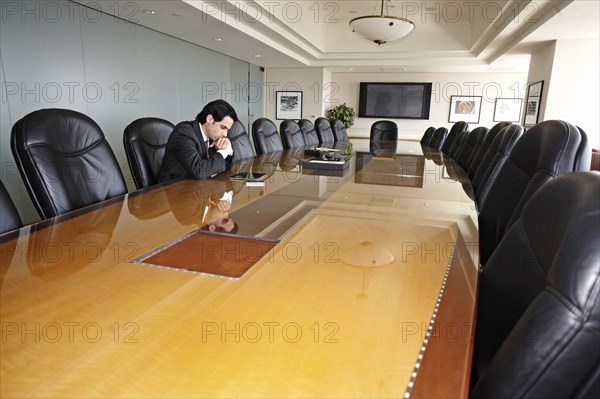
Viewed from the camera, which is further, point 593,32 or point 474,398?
point 593,32

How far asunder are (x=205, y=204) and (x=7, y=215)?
662 millimetres

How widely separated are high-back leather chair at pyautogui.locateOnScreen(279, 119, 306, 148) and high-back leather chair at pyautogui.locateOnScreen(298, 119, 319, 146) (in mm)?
286

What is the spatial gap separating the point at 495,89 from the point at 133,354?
11187 mm

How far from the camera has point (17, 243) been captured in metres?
1.11

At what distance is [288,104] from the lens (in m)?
10.3

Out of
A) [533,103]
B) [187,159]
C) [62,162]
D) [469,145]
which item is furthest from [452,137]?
[62,162]

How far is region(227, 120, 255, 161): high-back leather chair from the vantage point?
10.9ft

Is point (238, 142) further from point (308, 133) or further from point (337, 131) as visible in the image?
point (337, 131)

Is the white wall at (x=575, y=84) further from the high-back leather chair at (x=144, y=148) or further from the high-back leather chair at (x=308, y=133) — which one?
the high-back leather chair at (x=144, y=148)

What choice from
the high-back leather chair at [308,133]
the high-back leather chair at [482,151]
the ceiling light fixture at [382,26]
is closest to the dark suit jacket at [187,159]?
the high-back leather chair at [482,151]

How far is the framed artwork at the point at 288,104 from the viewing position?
10203mm

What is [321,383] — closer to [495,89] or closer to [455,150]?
[455,150]

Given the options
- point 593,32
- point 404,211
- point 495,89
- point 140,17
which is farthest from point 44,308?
point 495,89

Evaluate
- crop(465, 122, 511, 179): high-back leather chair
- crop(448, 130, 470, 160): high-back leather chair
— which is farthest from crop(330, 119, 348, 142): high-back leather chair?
crop(465, 122, 511, 179): high-back leather chair
